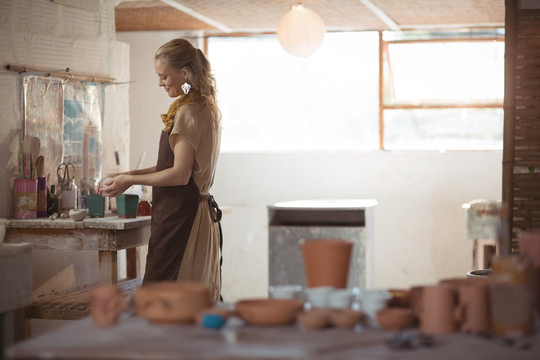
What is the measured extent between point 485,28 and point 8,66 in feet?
13.8

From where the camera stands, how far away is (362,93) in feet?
23.2

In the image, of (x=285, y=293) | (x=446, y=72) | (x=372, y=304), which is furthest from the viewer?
(x=446, y=72)

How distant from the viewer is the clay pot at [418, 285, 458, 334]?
2078 mm

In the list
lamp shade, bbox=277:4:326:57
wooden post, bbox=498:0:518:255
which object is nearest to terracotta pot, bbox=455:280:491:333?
wooden post, bbox=498:0:518:255

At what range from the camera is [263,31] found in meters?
7.14

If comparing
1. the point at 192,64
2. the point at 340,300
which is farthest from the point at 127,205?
the point at 340,300

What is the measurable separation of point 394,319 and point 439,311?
122 millimetres

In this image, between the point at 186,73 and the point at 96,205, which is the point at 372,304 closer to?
the point at 186,73

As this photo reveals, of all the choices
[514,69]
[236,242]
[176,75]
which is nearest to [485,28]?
[236,242]

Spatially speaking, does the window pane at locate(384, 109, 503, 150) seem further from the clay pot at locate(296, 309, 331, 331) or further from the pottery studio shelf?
the clay pot at locate(296, 309, 331, 331)

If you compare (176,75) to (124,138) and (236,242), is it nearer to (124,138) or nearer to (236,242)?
(124,138)

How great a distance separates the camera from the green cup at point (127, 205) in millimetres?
4453

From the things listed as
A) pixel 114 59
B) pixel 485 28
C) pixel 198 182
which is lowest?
pixel 198 182

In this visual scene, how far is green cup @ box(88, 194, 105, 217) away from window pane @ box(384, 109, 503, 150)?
10.9 ft
